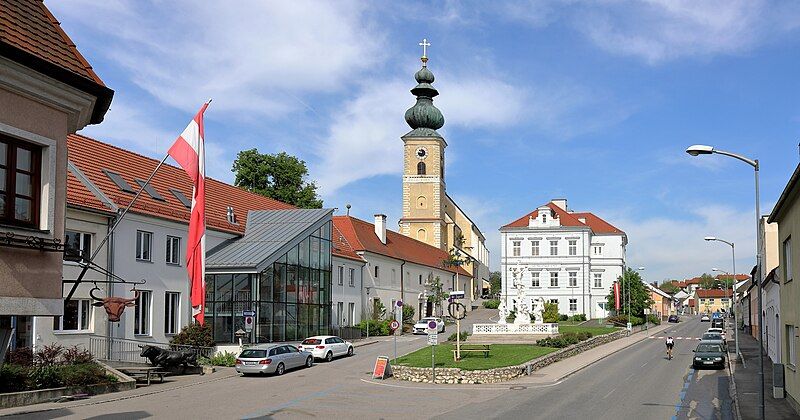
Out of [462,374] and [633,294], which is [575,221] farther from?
[462,374]

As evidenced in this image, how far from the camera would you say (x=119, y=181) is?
35.5 meters

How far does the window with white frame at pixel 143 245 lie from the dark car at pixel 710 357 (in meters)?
25.2

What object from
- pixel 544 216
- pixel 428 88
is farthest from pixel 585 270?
pixel 428 88

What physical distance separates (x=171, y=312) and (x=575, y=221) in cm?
5722

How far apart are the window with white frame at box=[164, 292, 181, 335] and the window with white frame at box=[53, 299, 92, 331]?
5.67 meters

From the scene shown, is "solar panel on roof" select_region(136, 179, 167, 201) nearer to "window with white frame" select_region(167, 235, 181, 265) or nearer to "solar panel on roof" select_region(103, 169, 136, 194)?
"solar panel on roof" select_region(103, 169, 136, 194)

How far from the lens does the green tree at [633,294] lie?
7744cm

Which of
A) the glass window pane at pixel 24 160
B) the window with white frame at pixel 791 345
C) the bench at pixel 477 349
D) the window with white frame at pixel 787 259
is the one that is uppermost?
the glass window pane at pixel 24 160

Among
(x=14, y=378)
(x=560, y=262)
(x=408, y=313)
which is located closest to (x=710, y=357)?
(x=14, y=378)

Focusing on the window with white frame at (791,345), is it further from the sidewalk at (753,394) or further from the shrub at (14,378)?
the shrub at (14,378)

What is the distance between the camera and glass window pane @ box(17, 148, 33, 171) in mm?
9047

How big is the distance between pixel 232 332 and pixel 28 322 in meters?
12.6

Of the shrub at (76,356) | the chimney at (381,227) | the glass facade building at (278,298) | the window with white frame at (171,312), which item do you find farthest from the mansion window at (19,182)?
the chimney at (381,227)

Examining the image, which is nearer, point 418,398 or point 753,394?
point 753,394
